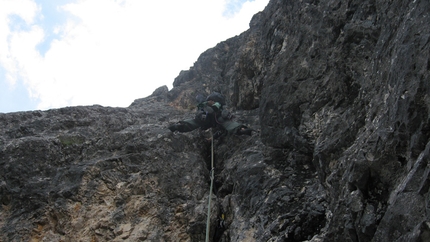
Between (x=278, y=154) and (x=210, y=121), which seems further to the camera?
(x=210, y=121)

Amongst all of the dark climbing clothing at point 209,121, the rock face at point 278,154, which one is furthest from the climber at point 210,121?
the rock face at point 278,154

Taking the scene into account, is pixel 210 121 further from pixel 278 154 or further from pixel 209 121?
pixel 278 154

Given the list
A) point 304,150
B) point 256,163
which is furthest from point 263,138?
point 304,150

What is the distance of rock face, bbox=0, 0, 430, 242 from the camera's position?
486 cm

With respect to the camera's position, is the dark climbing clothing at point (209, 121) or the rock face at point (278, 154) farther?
the dark climbing clothing at point (209, 121)

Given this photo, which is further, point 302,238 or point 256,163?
point 256,163

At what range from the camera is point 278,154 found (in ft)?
27.3

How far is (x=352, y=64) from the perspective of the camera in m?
7.39

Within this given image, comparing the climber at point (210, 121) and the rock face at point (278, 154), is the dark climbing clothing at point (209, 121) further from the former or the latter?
the rock face at point (278, 154)

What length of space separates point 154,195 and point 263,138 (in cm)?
262

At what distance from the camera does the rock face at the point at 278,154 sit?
16.0 ft

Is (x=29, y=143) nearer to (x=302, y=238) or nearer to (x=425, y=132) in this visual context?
(x=302, y=238)

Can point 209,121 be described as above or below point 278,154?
above

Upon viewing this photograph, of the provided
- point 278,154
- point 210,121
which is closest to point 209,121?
point 210,121
